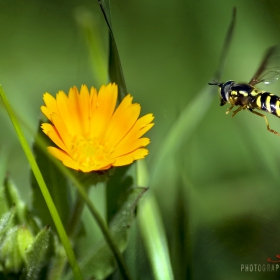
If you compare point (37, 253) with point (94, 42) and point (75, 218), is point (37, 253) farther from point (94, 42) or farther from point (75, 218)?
point (94, 42)

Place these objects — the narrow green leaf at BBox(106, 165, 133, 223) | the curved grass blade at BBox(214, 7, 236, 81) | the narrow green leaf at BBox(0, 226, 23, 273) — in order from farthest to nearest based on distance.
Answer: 1. the curved grass blade at BBox(214, 7, 236, 81)
2. the narrow green leaf at BBox(106, 165, 133, 223)
3. the narrow green leaf at BBox(0, 226, 23, 273)

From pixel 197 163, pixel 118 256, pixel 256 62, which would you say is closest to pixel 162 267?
pixel 118 256

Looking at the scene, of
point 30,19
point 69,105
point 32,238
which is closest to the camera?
point 32,238

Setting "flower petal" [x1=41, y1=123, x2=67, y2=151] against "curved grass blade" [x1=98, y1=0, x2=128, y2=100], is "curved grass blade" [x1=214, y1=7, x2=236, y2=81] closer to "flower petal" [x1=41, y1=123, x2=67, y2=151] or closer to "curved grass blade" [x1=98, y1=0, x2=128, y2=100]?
"curved grass blade" [x1=98, y1=0, x2=128, y2=100]

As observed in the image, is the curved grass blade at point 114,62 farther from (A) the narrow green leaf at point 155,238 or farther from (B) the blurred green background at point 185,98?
(A) the narrow green leaf at point 155,238

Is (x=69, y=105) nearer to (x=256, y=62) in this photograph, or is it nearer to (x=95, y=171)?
(x=95, y=171)

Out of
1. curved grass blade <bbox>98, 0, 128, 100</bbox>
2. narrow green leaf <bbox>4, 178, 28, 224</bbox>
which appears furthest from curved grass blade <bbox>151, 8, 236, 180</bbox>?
narrow green leaf <bbox>4, 178, 28, 224</bbox>

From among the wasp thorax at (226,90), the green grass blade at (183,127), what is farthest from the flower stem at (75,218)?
the wasp thorax at (226,90)
